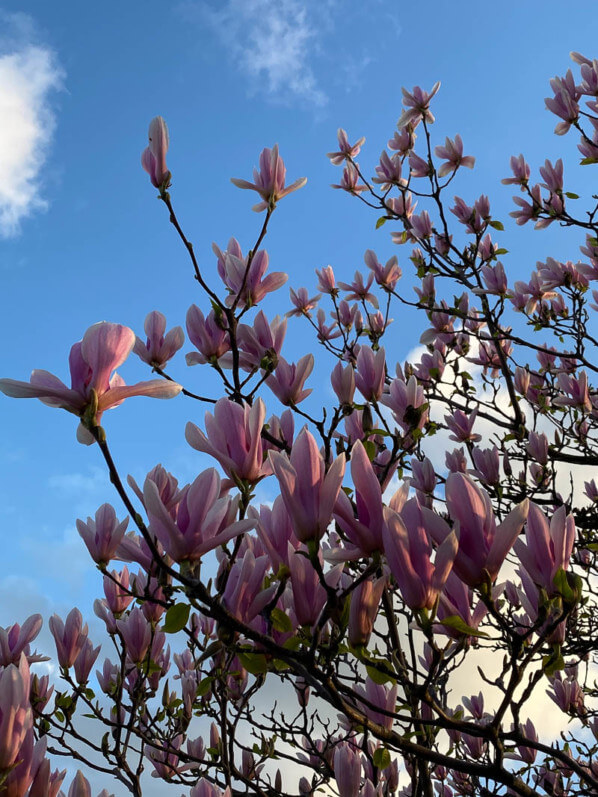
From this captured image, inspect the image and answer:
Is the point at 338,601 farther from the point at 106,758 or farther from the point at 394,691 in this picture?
the point at 106,758

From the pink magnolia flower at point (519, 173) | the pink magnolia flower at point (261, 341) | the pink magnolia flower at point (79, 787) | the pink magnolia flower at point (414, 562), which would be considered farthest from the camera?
the pink magnolia flower at point (519, 173)

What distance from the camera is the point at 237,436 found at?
1559 millimetres

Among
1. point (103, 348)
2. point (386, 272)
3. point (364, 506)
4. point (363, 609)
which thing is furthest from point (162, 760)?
point (386, 272)

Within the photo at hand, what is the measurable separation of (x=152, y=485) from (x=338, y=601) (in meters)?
0.58

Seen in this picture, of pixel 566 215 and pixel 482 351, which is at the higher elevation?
pixel 566 215

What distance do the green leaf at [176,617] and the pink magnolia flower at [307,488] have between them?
1.09ft

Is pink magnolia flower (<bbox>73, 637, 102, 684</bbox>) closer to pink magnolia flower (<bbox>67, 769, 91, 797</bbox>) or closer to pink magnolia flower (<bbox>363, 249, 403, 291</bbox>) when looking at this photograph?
pink magnolia flower (<bbox>67, 769, 91, 797</bbox>)

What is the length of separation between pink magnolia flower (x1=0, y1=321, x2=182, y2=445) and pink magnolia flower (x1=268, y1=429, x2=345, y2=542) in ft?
1.36

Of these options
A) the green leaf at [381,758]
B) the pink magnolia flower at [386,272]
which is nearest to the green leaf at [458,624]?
the green leaf at [381,758]

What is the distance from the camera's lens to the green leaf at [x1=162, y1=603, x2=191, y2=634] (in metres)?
1.46

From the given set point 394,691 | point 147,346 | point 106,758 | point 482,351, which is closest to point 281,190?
point 147,346

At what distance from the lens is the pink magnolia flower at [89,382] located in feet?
4.63

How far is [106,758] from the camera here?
3.32 metres

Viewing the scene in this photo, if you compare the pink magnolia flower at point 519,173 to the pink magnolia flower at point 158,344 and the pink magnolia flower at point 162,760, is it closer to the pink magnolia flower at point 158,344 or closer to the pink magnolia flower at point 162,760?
the pink magnolia flower at point 158,344
